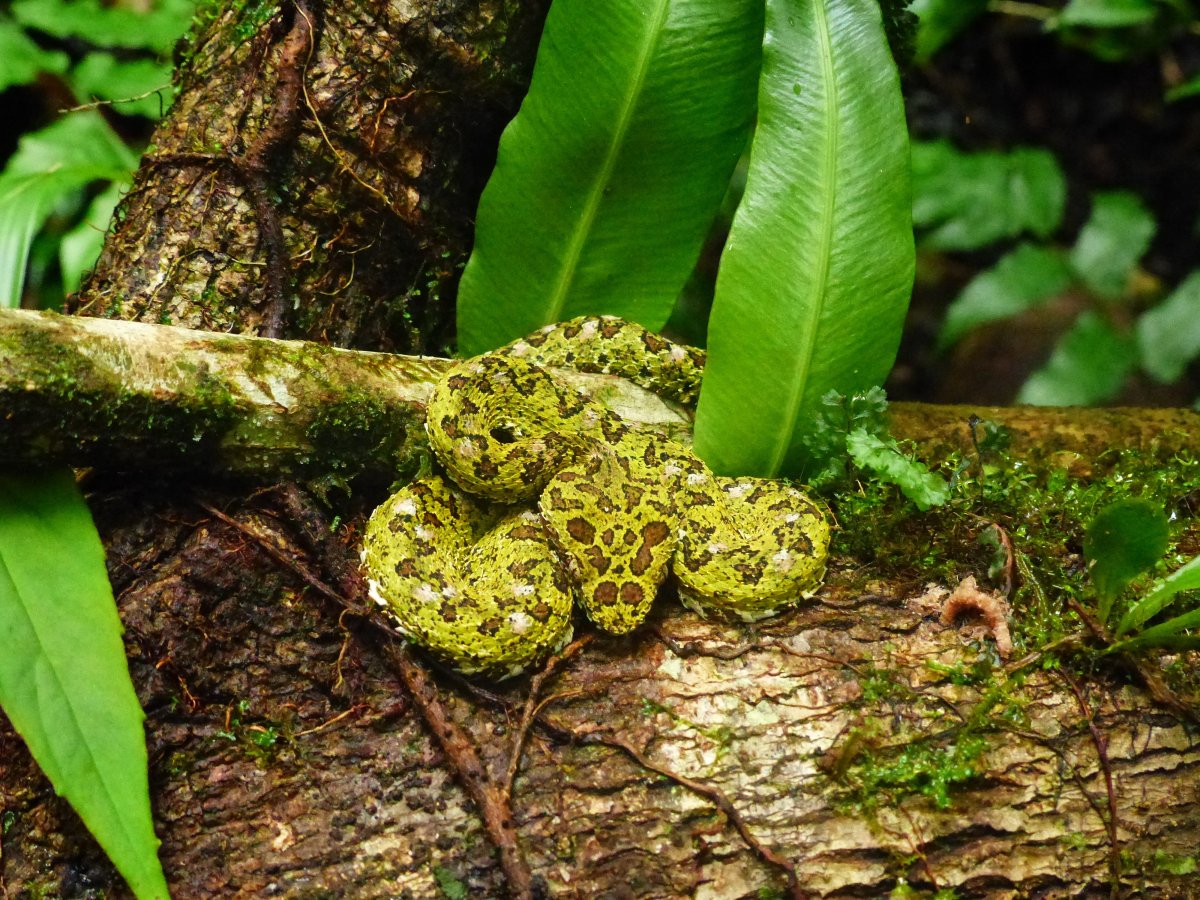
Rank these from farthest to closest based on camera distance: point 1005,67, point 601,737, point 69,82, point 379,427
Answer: point 1005,67 → point 69,82 → point 379,427 → point 601,737

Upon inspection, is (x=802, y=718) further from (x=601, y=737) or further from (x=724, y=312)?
(x=724, y=312)

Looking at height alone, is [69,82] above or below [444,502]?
above

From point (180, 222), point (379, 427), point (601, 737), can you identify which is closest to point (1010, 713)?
point (601, 737)

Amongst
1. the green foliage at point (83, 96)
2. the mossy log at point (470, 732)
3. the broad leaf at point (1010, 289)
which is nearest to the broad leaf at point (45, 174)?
the green foliage at point (83, 96)

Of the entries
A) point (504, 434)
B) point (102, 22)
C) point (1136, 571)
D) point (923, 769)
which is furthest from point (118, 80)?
point (1136, 571)

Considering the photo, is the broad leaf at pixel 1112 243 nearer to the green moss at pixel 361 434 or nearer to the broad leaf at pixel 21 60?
the green moss at pixel 361 434
